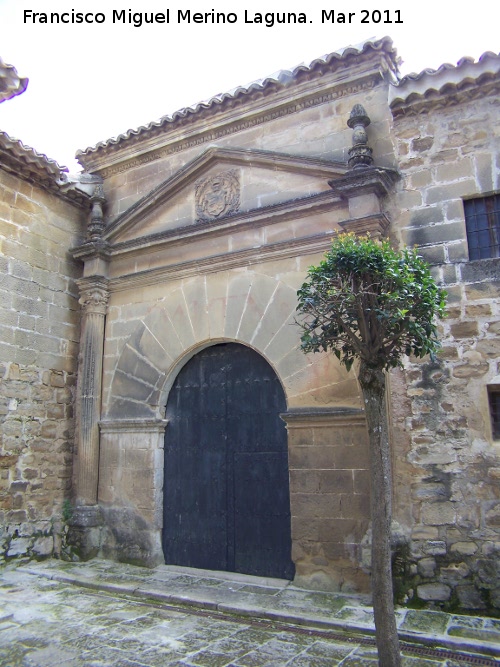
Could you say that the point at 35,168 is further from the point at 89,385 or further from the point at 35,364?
the point at 89,385

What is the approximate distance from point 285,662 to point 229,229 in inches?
169

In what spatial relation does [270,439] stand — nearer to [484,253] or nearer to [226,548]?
[226,548]

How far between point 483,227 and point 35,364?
5.23 metres

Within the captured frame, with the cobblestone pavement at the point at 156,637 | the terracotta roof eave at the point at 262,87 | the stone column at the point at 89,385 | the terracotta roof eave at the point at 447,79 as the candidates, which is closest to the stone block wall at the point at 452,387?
the terracotta roof eave at the point at 447,79

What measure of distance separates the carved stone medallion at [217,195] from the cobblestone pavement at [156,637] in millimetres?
4074

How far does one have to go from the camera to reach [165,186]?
680 centimetres

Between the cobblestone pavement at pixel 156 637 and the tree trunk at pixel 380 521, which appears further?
the cobblestone pavement at pixel 156 637

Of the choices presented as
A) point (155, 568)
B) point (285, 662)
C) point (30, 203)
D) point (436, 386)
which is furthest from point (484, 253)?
point (30, 203)

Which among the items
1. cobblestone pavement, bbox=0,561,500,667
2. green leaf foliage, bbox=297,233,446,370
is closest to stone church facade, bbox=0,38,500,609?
cobblestone pavement, bbox=0,561,500,667

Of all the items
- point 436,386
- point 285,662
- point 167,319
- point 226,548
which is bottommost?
point 285,662

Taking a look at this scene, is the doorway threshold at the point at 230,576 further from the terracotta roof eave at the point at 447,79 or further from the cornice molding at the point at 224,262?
the terracotta roof eave at the point at 447,79

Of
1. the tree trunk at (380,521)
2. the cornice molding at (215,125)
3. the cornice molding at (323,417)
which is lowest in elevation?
the tree trunk at (380,521)

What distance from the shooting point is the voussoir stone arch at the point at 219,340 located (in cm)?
541

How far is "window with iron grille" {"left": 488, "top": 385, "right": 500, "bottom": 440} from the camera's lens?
4.61 m
